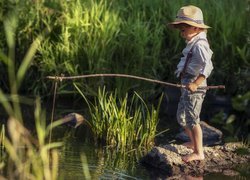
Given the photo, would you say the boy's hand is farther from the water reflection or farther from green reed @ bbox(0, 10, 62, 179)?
green reed @ bbox(0, 10, 62, 179)

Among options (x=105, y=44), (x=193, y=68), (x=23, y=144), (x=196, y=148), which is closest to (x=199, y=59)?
(x=193, y=68)

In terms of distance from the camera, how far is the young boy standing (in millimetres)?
6221

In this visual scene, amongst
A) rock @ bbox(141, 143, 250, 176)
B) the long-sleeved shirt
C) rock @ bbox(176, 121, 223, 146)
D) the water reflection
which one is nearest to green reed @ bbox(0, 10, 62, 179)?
the water reflection

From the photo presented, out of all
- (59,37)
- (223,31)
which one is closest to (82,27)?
(59,37)

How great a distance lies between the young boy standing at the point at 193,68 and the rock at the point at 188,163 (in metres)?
0.08

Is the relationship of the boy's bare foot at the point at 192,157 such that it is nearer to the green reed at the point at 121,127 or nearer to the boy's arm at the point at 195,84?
the boy's arm at the point at 195,84

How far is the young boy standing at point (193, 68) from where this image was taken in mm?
6221

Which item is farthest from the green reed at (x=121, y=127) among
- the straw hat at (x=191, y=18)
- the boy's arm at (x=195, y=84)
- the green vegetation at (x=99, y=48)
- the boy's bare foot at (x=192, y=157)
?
the green vegetation at (x=99, y=48)

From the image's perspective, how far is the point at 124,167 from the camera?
642 centimetres

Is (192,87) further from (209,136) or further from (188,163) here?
(209,136)

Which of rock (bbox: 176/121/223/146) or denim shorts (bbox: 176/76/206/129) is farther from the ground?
denim shorts (bbox: 176/76/206/129)

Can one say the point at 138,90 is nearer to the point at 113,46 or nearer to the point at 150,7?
the point at 113,46

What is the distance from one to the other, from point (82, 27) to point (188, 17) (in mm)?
3254

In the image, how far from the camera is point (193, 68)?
6258 mm
